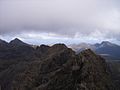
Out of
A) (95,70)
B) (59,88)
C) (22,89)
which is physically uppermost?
(95,70)

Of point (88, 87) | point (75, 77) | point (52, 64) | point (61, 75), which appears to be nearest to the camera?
point (88, 87)

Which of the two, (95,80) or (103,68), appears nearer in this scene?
(95,80)

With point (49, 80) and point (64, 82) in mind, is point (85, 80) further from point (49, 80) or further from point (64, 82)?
point (49, 80)

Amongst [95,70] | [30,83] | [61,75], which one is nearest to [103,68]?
[95,70]

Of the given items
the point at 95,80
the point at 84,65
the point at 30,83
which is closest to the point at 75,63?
the point at 84,65

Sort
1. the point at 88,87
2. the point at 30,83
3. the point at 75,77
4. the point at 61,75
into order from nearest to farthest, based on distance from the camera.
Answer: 1. the point at 88,87
2. the point at 75,77
3. the point at 61,75
4. the point at 30,83

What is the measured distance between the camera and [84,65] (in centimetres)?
10794

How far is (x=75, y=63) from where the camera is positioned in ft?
364

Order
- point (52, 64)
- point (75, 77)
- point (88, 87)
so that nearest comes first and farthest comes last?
point (88, 87)
point (75, 77)
point (52, 64)

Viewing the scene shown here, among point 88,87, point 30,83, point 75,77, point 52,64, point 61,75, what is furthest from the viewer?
point 52,64

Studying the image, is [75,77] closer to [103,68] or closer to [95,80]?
[95,80]

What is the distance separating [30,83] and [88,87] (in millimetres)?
49480

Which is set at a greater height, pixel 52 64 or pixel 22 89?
pixel 52 64

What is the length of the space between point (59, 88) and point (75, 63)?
43.3ft
